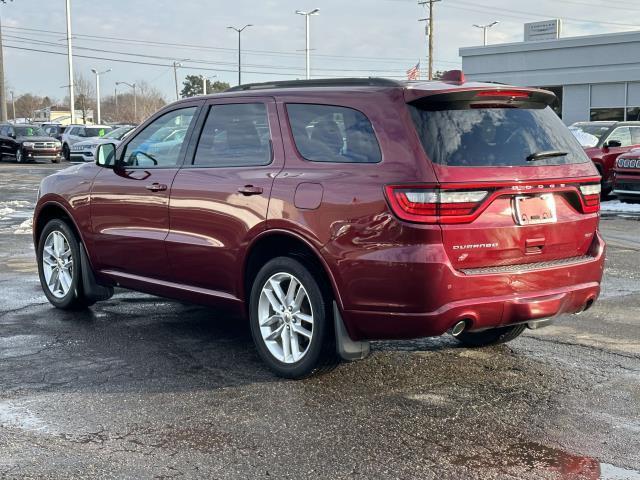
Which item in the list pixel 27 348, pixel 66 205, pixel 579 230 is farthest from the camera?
pixel 66 205

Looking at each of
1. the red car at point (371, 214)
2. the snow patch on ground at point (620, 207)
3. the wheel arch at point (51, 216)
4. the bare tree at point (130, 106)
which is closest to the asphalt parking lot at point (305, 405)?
the red car at point (371, 214)

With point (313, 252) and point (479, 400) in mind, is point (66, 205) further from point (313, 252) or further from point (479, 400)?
point (479, 400)

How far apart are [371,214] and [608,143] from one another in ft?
49.7

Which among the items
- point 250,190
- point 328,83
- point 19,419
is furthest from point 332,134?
point 19,419

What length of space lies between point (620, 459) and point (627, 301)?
13.1 feet

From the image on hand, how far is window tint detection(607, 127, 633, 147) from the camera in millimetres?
18984

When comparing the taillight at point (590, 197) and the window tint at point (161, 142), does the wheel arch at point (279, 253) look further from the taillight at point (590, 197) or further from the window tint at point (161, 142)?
the taillight at point (590, 197)

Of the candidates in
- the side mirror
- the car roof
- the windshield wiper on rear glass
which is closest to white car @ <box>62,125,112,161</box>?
the side mirror

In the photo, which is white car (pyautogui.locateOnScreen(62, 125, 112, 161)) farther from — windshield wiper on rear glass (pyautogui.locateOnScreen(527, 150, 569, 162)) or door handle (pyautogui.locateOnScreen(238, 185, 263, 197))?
windshield wiper on rear glass (pyautogui.locateOnScreen(527, 150, 569, 162))

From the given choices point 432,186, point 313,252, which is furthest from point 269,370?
point 432,186

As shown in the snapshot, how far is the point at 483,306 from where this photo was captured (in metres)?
4.80

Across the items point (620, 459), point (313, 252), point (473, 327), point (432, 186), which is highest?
point (432, 186)

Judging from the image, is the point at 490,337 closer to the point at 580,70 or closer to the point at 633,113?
the point at 633,113

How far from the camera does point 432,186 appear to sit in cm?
465
